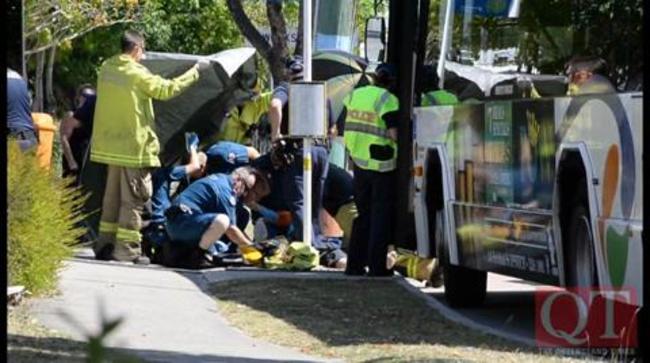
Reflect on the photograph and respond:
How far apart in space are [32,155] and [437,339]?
10.0ft

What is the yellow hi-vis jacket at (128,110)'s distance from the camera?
1370 cm

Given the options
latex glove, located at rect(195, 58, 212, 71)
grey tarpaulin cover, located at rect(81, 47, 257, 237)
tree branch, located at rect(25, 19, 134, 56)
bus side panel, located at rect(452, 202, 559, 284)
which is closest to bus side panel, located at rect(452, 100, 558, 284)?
bus side panel, located at rect(452, 202, 559, 284)

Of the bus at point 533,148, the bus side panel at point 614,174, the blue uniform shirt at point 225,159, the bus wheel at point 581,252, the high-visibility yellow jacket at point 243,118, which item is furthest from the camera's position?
the high-visibility yellow jacket at point 243,118

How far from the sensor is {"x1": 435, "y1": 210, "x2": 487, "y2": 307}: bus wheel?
11.7 m

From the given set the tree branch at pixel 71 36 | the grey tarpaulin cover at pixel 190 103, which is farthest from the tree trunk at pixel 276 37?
the tree branch at pixel 71 36

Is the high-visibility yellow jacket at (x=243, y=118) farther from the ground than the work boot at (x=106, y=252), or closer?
farther from the ground

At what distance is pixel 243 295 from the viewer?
465 inches

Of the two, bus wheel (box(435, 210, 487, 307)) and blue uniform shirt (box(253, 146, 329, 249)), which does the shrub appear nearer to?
bus wheel (box(435, 210, 487, 307))

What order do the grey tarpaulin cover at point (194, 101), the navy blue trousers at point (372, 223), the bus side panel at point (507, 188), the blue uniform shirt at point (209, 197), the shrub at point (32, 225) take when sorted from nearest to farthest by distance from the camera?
the bus side panel at point (507, 188)
the shrub at point (32, 225)
the navy blue trousers at point (372, 223)
the blue uniform shirt at point (209, 197)
the grey tarpaulin cover at point (194, 101)

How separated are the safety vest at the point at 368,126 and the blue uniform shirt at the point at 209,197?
1394 mm

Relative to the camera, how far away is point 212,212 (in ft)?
46.0

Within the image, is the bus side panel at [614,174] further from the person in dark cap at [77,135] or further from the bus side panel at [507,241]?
the person in dark cap at [77,135]

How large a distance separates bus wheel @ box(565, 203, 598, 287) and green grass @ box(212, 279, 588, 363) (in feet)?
1.70

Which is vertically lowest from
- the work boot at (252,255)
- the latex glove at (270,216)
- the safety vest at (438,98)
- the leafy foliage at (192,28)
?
the leafy foliage at (192,28)
